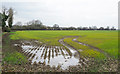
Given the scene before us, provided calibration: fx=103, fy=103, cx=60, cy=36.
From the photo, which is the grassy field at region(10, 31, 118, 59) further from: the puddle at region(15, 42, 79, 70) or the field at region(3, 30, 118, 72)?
the puddle at region(15, 42, 79, 70)

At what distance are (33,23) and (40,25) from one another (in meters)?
5.39

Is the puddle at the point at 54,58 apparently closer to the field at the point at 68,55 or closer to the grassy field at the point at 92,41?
the field at the point at 68,55

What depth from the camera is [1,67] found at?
6156 millimetres

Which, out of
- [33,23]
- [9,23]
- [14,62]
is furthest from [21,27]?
[14,62]

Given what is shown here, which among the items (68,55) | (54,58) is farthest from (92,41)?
(54,58)

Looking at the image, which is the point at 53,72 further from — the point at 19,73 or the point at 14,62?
the point at 14,62

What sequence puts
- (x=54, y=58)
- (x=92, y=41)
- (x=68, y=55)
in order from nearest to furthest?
1. (x=54, y=58)
2. (x=68, y=55)
3. (x=92, y=41)

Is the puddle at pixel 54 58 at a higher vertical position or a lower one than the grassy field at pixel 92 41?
lower

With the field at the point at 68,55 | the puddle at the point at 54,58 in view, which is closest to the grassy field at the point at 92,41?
the field at the point at 68,55

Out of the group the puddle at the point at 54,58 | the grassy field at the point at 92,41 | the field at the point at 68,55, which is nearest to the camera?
the field at the point at 68,55

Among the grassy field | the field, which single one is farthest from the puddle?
the grassy field

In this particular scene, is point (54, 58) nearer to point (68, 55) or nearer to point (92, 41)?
point (68, 55)

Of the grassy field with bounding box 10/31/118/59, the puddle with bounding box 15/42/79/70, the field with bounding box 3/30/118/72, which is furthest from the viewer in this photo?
the grassy field with bounding box 10/31/118/59

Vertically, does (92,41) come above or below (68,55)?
above
